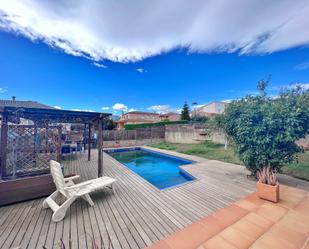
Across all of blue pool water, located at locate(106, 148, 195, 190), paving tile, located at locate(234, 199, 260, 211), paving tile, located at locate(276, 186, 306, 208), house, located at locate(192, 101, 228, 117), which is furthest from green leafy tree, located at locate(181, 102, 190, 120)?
paving tile, located at locate(234, 199, 260, 211)

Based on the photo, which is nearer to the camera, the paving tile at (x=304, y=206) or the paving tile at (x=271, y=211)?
the paving tile at (x=271, y=211)

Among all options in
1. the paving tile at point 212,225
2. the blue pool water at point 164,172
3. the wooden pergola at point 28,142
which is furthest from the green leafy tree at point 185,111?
the paving tile at point 212,225

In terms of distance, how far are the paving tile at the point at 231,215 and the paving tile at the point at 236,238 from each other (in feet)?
0.67

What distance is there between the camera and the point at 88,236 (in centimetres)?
226

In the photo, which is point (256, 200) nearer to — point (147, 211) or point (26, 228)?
point (147, 211)

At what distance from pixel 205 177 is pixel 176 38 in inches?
236

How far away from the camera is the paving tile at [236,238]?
1821 millimetres

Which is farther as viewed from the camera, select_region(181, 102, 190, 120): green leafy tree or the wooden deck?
select_region(181, 102, 190, 120): green leafy tree

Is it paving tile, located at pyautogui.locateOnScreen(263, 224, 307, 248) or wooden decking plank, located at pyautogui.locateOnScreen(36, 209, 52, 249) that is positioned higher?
paving tile, located at pyautogui.locateOnScreen(263, 224, 307, 248)

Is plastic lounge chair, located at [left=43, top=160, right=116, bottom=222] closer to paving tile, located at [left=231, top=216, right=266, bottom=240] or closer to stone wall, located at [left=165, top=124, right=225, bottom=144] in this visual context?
paving tile, located at [left=231, top=216, right=266, bottom=240]

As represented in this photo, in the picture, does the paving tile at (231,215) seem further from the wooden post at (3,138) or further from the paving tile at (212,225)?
the wooden post at (3,138)

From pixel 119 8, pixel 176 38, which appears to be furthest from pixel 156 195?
pixel 176 38

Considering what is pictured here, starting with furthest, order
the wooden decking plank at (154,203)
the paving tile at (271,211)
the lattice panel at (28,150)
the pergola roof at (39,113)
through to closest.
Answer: the lattice panel at (28,150) < the pergola roof at (39,113) < the wooden decking plank at (154,203) < the paving tile at (271,211)

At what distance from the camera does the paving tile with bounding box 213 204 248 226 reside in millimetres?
2341
